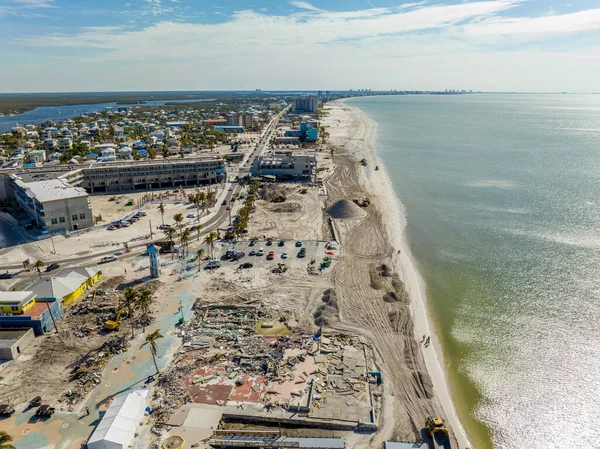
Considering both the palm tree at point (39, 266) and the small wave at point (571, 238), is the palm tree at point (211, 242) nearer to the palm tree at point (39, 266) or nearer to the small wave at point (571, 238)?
the palm tree at point (39, 266)

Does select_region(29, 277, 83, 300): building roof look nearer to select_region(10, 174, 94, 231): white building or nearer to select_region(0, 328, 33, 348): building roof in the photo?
select_region(0, 328, 33, 348): building roof

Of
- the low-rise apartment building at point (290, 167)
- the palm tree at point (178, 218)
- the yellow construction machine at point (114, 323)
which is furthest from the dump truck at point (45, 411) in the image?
the low-rise apartment building at point (290, 167)

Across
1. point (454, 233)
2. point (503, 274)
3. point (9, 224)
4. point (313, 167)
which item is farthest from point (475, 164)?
point (9, 224)

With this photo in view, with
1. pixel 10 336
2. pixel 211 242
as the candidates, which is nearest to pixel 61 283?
pixel 10 336

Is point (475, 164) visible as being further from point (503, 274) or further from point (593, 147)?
point (503, 274)

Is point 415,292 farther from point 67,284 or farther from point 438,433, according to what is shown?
point 67,284

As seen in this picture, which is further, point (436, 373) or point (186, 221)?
point (186, 221)

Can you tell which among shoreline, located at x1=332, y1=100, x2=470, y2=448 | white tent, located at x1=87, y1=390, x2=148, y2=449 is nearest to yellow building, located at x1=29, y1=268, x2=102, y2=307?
white tent, located at x1=87, y1=390, x2=148, y2=449
